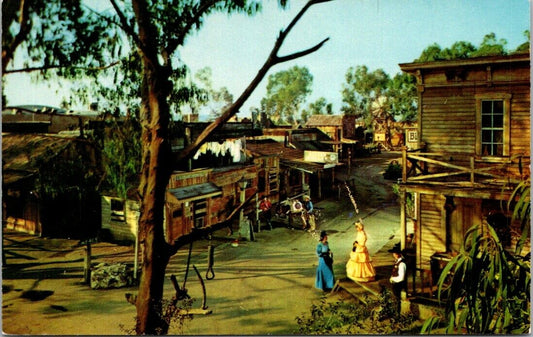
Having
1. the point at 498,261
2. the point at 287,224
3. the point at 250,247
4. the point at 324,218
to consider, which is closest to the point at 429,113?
the point at 324,218

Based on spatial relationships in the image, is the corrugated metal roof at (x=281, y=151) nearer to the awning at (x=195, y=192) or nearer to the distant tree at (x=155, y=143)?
the awning at (x=195, y=192)

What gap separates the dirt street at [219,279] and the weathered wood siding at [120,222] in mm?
764

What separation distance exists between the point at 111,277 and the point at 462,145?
5618 millimetres

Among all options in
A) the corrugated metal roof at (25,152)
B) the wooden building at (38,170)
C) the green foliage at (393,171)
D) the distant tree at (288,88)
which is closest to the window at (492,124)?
the green foliage at (393,171)

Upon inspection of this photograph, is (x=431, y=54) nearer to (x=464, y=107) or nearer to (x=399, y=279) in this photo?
(x=464, y=107)

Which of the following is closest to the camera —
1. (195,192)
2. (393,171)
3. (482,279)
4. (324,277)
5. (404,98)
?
(482,279)

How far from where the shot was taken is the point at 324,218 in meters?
7.64

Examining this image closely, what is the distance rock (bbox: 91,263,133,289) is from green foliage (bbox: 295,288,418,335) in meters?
2.17

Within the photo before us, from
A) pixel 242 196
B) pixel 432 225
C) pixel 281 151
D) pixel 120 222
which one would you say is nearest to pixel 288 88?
pixel 432 225

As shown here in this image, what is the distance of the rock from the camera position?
17.2 feet

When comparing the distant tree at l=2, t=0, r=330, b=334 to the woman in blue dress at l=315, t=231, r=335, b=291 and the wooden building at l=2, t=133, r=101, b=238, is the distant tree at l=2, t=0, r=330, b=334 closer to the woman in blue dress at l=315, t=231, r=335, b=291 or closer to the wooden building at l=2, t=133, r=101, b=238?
the wooden building at l=2, t=133, r=101, b=238

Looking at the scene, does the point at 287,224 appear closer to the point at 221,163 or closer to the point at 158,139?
the point at 221,163

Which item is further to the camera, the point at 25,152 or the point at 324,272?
the point at 324,272

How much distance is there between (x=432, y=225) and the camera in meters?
7.30
